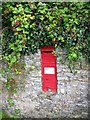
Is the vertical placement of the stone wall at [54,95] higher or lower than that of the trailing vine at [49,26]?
lower

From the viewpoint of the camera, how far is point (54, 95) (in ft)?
20.0

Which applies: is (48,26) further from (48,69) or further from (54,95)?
(54,95)

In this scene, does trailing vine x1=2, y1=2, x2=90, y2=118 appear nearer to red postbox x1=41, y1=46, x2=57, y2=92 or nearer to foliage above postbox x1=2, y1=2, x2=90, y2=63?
foliage above postbox x1=2, y1=2, x2=90, y2=63

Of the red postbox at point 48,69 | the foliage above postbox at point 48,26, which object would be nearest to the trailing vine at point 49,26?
the foliage above postbox at point 48,26

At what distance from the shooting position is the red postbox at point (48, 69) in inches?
237

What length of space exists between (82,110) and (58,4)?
221 centimetres

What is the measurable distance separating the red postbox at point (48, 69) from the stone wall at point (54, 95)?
92 mm

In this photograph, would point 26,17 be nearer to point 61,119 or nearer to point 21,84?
point 21,84

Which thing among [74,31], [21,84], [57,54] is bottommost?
[21,84]

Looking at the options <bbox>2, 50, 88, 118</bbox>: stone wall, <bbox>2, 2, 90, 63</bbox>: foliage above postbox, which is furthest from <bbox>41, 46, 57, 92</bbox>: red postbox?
<bbox>2, 2, 90, 63</bbox>: foliage above postbox

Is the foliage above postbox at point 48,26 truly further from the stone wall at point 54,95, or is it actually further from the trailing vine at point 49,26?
the stone wall at point 54,95

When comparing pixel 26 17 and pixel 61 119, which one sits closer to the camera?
pixel 26 17

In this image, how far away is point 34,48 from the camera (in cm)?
594

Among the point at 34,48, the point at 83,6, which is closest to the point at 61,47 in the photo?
the point at 34,48
